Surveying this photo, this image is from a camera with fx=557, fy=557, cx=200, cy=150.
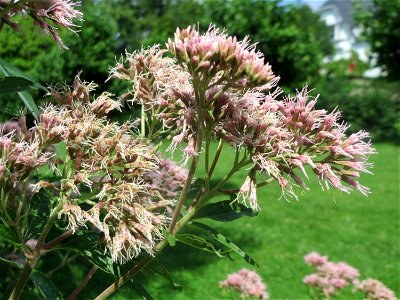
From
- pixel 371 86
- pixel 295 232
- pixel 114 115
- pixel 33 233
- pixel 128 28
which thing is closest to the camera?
pixel 33 233

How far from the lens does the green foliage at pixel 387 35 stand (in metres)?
13.9

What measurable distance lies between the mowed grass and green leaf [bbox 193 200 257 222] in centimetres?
207

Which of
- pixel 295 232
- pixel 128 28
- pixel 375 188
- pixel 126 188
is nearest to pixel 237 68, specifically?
pixel 126 188

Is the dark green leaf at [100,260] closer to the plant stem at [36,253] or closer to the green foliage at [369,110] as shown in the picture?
the plant stem at [36,253]

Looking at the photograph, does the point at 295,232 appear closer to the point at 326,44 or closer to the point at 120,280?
the point at 120,280

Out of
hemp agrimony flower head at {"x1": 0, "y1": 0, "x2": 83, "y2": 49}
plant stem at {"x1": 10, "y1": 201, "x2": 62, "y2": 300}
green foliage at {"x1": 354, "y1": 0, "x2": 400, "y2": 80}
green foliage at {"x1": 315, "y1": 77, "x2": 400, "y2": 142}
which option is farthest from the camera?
green foliage at {"x1": 315, "y1": 77, "x2": 400, "y2": 142}

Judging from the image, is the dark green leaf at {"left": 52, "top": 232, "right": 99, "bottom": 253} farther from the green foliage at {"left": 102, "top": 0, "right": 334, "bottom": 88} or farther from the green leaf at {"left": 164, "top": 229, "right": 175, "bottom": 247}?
the green foliage at {"left": 102, "top": 0, "right": 334, "bottom": 88}

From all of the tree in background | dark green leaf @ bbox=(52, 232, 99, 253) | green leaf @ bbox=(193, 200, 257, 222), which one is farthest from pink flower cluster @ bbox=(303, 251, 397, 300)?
the tree in background

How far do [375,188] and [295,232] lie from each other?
359 cm

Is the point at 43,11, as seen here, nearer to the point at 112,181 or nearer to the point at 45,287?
the point at 112,181

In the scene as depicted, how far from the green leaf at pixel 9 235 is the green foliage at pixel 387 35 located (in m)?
13.6

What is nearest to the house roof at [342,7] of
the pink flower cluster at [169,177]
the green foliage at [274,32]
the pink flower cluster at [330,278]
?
the green foliage at [274,32]

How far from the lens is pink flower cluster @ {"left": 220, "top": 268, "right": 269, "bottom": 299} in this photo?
3.42m

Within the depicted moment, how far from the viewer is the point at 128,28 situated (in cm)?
3812
